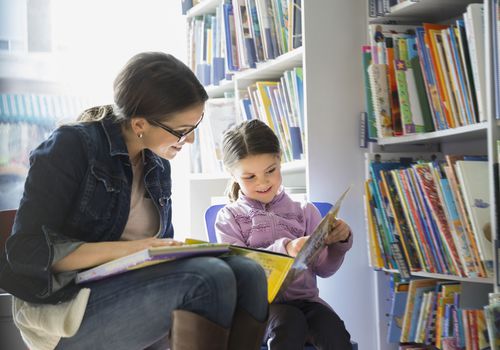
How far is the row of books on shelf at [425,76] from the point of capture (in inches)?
65.5

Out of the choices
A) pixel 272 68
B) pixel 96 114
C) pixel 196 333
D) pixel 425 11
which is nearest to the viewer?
pixel 196 333

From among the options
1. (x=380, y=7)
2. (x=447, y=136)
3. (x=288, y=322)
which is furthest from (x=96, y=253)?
(x=380, y=7)

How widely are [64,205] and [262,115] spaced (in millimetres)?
1250

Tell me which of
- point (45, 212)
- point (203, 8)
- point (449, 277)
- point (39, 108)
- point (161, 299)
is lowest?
point (449, 277)

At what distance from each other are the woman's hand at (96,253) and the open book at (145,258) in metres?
0.02

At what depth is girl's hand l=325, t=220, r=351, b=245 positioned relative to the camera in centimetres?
159

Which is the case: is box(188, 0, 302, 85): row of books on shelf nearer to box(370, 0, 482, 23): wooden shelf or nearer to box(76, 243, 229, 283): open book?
box(370, 0, 482, 23): wooden shelf

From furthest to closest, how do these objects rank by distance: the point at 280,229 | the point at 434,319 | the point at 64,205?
1. the point at 434,319
2. the point at 280,229
3. the point at 64,205

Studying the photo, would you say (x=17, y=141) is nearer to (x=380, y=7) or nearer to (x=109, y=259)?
(x=380, y=7)

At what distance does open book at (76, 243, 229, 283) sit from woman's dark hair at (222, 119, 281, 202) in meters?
0.57

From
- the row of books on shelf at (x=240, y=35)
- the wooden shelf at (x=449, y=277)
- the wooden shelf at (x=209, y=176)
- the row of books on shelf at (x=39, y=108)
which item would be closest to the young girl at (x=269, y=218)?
the wooden shelf at (x=449, y=277)

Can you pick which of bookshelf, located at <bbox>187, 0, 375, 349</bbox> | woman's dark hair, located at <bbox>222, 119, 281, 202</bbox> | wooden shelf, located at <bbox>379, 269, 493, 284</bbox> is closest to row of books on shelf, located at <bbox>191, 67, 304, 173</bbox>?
bookshelf, located at <bbox>187, 0, 375, 349</bbox>

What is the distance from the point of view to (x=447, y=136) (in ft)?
6.06

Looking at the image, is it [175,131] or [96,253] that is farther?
[175,131]
